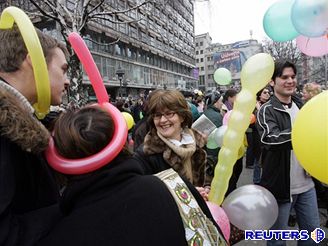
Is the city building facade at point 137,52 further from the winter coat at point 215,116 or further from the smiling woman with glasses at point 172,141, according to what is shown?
the smiling woman with glasses at point 172,141

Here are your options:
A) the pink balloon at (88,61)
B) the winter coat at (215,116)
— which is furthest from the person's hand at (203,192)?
the winter coat at (215,116)

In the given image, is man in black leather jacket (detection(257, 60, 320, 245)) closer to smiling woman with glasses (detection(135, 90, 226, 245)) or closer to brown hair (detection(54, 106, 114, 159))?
smiling woman with glasses (detection(135, 90, 226, 245))

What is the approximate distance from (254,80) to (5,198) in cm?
191

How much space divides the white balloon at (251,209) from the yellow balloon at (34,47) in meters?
1.59

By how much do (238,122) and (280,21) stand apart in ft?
5.76

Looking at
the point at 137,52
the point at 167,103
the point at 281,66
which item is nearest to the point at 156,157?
the point at 167,103

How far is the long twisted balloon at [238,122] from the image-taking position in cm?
231

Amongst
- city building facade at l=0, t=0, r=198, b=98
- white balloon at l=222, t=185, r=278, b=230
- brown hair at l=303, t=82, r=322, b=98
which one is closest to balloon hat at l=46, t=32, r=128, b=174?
white balloon at l=222, t=185, r=278, b=230

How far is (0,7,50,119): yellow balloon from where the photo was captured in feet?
3.77

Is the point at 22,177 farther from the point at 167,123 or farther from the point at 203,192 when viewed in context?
the point at 203,192

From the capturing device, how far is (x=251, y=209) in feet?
7.31

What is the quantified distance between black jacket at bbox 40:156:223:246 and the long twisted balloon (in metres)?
1.25

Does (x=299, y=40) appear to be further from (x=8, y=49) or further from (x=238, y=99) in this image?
(x=8, y=49)


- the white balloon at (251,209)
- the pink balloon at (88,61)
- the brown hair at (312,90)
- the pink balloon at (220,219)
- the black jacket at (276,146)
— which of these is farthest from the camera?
the brown hair at (312,90)
